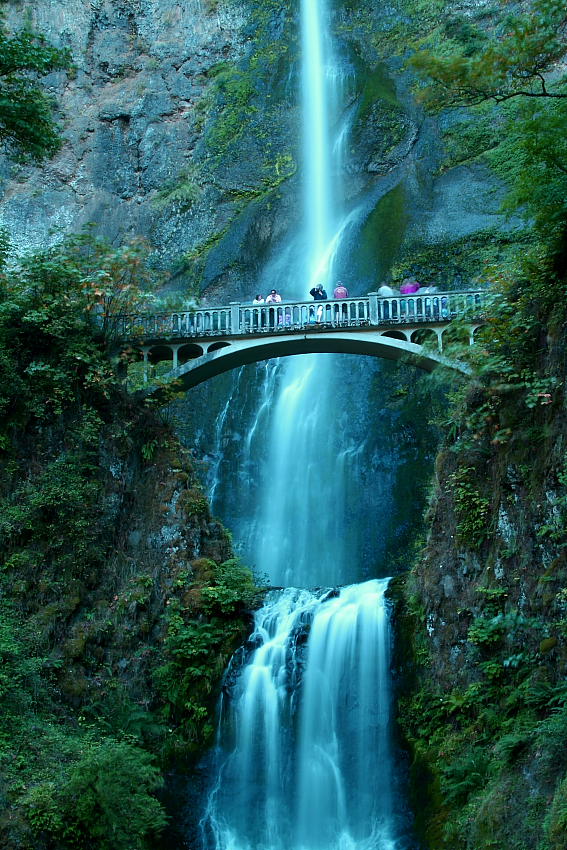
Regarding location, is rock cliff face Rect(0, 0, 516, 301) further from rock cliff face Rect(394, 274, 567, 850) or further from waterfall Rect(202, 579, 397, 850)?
waterfall Rect(202, 579, 397, 850)

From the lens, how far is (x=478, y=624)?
42.1 feet

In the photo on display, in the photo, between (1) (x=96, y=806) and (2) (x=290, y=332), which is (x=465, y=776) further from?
(2) (x=290, y=332)

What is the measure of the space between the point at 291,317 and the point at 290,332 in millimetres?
472

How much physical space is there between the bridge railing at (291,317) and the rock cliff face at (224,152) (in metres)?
7.05

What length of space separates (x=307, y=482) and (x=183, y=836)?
10603 mm

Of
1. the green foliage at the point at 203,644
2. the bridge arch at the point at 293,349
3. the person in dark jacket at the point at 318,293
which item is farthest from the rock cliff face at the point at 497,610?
the person in dark jacket at the point at 318,293

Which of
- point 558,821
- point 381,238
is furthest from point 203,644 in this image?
point 381,238

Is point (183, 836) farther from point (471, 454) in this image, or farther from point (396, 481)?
point (396, 481)

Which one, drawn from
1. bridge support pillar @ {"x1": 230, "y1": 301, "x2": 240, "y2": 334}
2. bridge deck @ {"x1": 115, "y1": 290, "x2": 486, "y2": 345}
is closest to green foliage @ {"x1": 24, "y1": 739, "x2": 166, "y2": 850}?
bridge deck @ {"x1": 115, "y1": 290, "x2": 486, "y2": 345}

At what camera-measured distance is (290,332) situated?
17.8 m

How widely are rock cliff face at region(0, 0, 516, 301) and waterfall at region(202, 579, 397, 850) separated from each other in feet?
41.7

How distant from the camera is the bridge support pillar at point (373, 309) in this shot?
57.3 ft

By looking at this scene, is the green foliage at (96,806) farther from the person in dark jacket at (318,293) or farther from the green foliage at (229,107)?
the green foliage at (229,107)

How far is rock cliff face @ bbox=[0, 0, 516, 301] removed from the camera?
1057 inches
